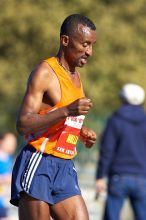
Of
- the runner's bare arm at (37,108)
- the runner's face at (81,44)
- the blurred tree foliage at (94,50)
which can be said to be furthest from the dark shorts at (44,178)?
the blurred tree foliage at (94,50)

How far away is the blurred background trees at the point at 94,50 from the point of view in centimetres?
2270

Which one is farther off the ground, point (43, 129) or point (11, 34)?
point (11, 34)

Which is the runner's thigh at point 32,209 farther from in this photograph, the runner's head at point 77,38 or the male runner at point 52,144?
the runner's head at point 77,38

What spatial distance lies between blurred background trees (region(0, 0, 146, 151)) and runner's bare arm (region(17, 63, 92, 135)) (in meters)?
15.7

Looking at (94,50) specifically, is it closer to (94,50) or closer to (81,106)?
(94,50)

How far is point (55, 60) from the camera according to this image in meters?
6.34

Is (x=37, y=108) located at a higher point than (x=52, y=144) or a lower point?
higher

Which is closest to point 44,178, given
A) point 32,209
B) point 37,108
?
point 32,209

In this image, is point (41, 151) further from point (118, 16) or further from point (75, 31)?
point (118, 16)

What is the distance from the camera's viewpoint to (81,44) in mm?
6262

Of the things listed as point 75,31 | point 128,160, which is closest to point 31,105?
point 75,31

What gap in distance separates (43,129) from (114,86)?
60.5ft

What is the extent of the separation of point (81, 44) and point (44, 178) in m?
0.92

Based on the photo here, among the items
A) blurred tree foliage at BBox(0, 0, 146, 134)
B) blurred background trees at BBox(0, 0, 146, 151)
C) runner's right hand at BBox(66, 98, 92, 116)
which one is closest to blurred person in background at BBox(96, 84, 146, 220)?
runner's right hand at BBox(66, 98, 92, 116)
